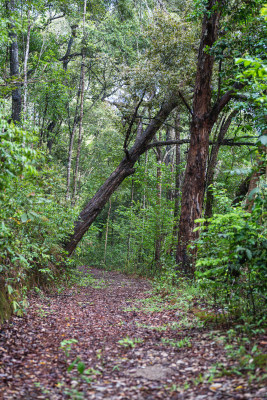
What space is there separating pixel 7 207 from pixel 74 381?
2306 mm

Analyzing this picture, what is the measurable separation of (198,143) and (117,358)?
592cm

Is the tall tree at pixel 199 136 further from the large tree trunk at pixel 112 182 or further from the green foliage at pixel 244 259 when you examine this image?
the green foliage at pixel 244 259

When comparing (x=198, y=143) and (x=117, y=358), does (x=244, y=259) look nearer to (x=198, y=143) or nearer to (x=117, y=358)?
(x=117, y=358)

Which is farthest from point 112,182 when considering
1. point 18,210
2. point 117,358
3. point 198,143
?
point 117,358

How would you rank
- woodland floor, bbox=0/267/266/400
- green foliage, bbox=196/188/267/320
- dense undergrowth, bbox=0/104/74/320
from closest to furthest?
woodland floor, bbox=0/267/266/400, green foliage, bbox=196/188/267/320, dense undergrowth, bbox=0/104/74/320

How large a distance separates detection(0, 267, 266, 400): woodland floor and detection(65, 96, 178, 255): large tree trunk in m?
4.35

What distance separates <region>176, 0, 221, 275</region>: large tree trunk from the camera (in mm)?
7953

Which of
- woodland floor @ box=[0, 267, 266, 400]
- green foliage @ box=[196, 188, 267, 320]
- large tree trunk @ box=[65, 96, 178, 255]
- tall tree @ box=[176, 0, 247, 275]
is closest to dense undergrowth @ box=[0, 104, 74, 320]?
woodland floor @ box=[0, 267, 266, 400]

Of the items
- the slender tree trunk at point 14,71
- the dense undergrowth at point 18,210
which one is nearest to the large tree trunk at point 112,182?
the dense undergrowth at point 18,210

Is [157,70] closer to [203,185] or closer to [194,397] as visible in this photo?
[203,185]

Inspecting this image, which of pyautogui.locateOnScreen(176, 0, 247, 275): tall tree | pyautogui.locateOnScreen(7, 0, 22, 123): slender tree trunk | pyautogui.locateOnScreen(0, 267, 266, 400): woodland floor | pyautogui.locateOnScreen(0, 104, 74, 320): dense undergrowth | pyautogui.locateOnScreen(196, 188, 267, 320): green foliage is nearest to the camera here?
pyautogui.locateOnScreen(0, 267, 266, 400): woodland floor

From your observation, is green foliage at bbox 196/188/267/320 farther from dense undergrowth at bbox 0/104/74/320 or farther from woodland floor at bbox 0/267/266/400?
dense undergrowth at bbox 0/104/74/320

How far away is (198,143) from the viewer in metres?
8.20

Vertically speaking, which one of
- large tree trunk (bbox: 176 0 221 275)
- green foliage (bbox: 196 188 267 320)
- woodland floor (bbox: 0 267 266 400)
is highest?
large tree trunk (bbox: 176 0 221 275)
